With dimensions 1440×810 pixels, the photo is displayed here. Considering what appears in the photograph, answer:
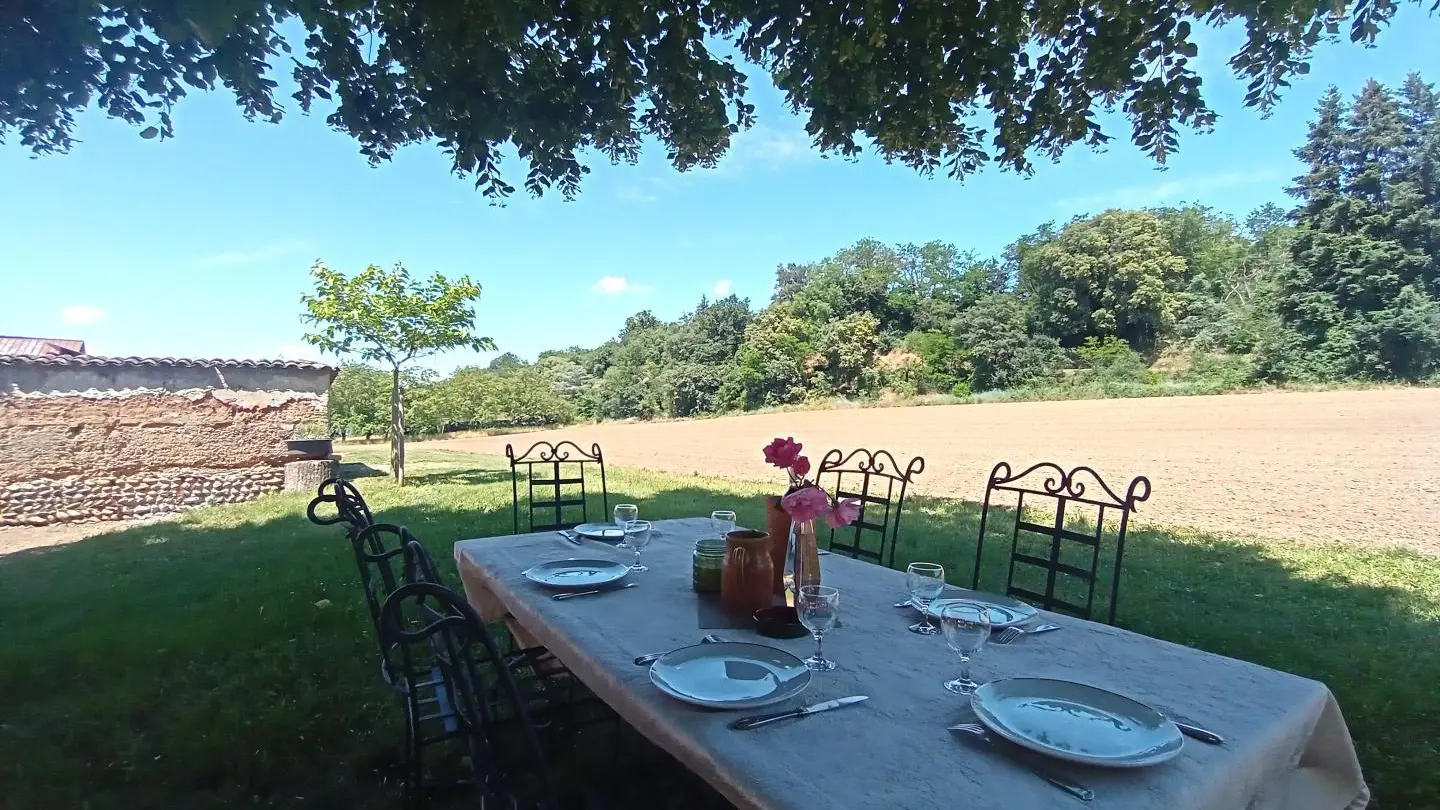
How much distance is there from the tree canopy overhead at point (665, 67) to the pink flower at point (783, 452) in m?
1.65

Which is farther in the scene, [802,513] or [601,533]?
[601,533]

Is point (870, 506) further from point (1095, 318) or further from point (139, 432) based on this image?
point (1095, 318)


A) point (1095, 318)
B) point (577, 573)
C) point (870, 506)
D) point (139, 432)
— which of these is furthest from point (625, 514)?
point (1095, 318)

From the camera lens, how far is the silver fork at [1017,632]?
59.9 inches

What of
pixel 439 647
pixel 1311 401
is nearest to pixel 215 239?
pixel 439 647

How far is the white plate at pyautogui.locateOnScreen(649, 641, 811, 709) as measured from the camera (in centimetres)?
116

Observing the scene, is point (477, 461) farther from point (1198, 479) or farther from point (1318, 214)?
point (1318, 214)

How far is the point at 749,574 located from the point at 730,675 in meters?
0.41

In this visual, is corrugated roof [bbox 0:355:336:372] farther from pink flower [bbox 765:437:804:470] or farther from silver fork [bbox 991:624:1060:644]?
silver fork [bbox 991:624:1060:644]

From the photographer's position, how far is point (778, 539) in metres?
1.70

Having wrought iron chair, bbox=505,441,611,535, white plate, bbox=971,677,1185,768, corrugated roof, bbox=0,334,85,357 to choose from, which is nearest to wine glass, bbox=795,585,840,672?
white plate, bbox=971,677,1185,768

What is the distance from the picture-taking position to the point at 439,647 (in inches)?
60.9

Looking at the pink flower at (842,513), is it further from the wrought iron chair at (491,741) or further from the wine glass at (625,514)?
the wine glass at (625,514)

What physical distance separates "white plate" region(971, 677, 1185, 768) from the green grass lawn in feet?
5.82
